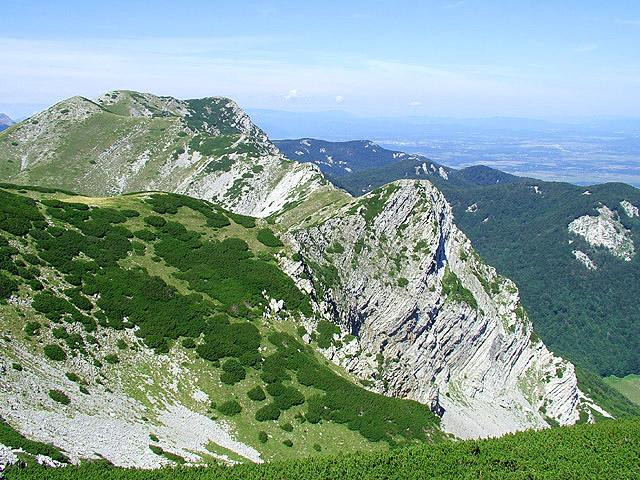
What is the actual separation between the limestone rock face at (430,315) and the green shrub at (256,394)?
15.9m

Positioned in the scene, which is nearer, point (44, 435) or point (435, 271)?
point (44, 435)

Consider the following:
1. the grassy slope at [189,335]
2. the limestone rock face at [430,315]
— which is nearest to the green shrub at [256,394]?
the grassy slope at [189,335]

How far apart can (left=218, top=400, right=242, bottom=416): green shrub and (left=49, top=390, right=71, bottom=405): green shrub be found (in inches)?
424

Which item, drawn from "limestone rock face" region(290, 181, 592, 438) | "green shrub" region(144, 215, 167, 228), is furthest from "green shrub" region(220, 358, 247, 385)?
"green shrub" region(144, 215, 167, 228)

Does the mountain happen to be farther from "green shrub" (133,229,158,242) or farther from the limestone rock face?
"green shrub" (133,229,158,242)

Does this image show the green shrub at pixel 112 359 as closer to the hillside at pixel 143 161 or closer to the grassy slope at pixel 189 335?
the grassy slope at pixel 189 335

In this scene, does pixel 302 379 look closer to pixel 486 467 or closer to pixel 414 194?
pixel 486 467

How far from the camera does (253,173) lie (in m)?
128

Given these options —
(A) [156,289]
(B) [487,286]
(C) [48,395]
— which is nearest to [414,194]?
(B) [487,286]

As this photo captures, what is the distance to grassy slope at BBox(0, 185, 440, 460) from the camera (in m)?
35.1

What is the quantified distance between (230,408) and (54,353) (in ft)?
41.0

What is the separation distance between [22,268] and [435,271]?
2467 inches

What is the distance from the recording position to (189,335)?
138 ft

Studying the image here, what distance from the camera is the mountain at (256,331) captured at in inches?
1270
